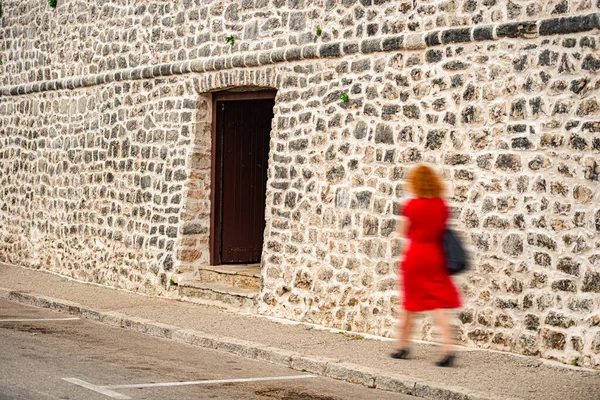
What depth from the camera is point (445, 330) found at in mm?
8828

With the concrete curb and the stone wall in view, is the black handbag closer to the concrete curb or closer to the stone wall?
the stone wall

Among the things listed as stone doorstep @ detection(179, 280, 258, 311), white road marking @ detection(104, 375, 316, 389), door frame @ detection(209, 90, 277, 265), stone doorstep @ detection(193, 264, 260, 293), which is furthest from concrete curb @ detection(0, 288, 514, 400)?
door frame @ detection(209, 90, 277, 265)

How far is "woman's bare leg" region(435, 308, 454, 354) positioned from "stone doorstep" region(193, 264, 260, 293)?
4423 mm

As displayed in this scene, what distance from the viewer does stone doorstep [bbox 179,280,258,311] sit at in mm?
12580

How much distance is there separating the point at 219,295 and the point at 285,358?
3.68 metres

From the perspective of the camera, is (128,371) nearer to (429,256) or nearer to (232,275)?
(429,256)

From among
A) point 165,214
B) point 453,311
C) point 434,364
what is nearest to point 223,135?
point 165,214

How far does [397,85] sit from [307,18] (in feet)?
5.83

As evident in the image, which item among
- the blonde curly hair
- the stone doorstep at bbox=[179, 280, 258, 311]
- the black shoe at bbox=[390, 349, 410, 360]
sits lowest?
the black shoe at bbox=[390, 349, 410, 360]

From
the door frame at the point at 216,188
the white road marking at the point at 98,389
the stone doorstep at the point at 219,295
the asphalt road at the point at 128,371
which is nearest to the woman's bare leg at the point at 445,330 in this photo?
the asphalt road at the point at 128,371

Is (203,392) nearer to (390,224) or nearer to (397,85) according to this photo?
(390,224)

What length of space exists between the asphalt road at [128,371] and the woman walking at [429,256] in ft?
3.24

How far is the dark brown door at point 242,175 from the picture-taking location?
14188mm

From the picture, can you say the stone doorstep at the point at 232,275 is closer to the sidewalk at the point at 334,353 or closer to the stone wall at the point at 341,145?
the stone wall at the point at 341,145
